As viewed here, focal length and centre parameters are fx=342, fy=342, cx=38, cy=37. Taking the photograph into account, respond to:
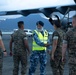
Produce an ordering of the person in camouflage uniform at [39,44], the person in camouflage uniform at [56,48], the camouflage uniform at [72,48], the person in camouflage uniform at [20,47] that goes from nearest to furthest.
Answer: the camouflage uniform at [72,48], the person in camouflage uniform at [56,48], the person in camouflage uniform at [39,44], the person in camouflage uniform at [20,47]

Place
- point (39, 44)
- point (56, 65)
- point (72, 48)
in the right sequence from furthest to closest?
point (39, 44)
point (56, 65)
point (72, 48)

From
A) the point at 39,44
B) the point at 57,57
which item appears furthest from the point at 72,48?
the point at 39,44

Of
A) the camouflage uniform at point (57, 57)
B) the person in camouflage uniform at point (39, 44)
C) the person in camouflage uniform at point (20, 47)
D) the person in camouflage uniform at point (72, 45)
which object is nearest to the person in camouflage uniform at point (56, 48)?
the camouflage uniform at point (57, 57)

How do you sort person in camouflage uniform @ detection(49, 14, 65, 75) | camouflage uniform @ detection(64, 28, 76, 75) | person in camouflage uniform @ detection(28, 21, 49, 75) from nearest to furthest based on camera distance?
camouflage uniform @ detection(64, 28, 76, 75)
person in camouflage uniform @ detection(49, 14, 65, 75)
person in camouflage uniform @ detection(28, 21, 49, 75)

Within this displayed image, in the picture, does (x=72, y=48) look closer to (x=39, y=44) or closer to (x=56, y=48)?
(x=56, y=48)

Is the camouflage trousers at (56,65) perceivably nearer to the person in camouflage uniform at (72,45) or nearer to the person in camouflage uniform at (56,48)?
the person in camouflage uniform at (56,48)

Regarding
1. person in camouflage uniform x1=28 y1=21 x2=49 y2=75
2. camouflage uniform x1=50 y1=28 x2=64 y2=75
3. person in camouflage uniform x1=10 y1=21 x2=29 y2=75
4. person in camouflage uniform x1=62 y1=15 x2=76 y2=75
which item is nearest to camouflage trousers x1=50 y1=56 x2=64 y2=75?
camouflage uniform x1=50 y1=28 x2=64 y2=75

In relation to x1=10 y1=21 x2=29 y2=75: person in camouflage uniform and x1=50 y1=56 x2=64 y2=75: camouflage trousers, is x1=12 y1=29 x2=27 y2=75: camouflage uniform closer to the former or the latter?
x1=10 y1=21 x2=29 y2=75: person in camouflage uniform

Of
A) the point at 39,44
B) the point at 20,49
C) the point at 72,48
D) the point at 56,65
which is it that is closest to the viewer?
the point at 72,48

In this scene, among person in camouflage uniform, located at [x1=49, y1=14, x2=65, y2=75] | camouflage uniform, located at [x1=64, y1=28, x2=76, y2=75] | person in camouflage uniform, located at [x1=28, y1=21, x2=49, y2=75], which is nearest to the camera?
camouflage uniform, located at [x1=64, y1=28, x2=76, y2=75]

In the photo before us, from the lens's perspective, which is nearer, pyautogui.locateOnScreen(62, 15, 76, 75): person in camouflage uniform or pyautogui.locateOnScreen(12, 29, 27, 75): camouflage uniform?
pyautogui.locateOnScreen(62, 15, 76, 75): person in camouflage uniform

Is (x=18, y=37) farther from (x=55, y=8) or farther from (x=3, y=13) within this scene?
(x=3, y=13)

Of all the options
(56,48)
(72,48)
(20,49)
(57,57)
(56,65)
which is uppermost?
(72,48)

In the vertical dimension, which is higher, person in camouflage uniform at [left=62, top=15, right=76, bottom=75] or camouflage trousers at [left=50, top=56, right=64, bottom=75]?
person in camouflage uniform at [left=62, top=15, right=76, bottom=75]
